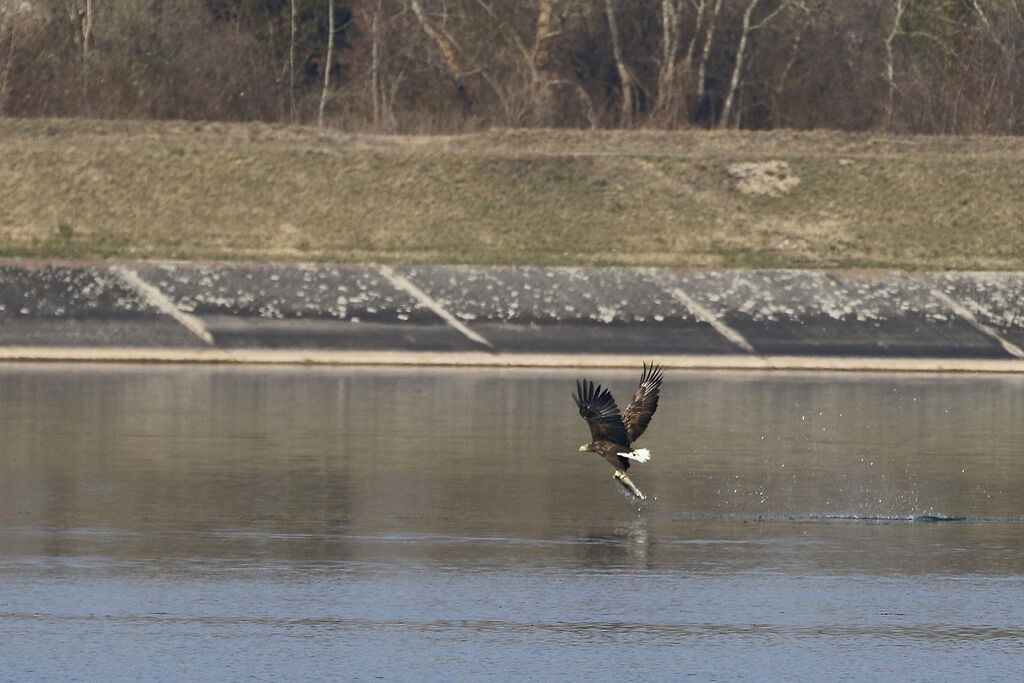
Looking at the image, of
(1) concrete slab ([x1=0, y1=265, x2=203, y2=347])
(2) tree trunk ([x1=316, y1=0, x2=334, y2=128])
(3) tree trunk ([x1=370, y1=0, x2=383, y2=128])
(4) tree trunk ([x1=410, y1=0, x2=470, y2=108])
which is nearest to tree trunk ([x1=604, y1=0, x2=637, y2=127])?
(4) tree trunk ([x1=410, y1=0, x2=470, y2=108])

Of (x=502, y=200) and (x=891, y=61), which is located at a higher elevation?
(x=891, y=61)

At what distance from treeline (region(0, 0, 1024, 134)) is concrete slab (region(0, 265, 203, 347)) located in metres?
20.1

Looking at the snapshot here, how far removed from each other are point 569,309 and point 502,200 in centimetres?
932

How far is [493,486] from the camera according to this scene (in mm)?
16453

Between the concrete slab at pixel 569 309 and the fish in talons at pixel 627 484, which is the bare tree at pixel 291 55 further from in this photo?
the fish in talons at pixel 627 484

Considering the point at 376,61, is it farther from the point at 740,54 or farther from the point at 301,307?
the point at 301,307

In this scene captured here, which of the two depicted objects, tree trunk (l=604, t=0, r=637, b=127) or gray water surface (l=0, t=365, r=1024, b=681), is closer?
gray water surface (l=0, t=365, r=1024, b=681)

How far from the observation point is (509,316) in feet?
111

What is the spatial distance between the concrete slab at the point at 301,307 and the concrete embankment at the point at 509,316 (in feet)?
0.12

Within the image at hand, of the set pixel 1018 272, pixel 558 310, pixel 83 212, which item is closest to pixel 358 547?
pixel 558 310

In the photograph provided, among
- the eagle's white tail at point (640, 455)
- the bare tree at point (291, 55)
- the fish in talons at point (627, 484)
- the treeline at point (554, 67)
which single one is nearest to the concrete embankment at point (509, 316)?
the fish in talons at point (627, 484)

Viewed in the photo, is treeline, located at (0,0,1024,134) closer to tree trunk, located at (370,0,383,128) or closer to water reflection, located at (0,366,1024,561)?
tree trunk, located at (370,0,383,128)

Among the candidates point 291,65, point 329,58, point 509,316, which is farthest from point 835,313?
point 291,65

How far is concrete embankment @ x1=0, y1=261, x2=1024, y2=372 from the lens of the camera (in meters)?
32.6
